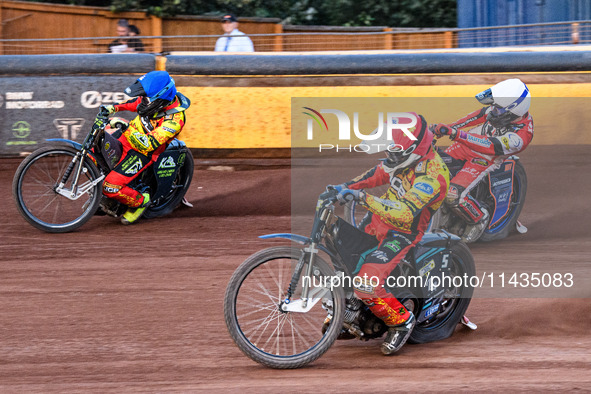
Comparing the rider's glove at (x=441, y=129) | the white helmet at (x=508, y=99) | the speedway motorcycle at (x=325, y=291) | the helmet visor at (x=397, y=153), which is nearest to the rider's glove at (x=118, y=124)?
the rider's glove at (x=441, y=129)

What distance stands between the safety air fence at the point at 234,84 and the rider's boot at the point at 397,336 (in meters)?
5.72

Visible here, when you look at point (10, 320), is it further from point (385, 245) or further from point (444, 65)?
point (444, 65)

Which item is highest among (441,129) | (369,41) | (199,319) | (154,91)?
(369,41)

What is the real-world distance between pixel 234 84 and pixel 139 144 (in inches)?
102

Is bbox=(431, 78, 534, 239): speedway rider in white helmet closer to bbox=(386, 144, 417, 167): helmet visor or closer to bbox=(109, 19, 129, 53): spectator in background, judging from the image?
bbox=(386, 144, 417, 167): helmet visor

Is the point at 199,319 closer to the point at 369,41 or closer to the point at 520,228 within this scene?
the point at 520,228

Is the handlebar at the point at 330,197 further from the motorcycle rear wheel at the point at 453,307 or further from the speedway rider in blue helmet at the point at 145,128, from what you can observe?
the speedway rider in blue helmet at the point at 145,128

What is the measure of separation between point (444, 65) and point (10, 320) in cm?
664

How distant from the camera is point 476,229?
841cm

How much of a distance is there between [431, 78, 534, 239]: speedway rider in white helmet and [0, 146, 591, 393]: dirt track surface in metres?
0.49

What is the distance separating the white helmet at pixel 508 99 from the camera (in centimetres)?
803

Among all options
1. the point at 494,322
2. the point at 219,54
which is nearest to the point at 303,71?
the point at 219,54

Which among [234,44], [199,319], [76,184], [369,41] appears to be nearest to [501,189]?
[199,319]

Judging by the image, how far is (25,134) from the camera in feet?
36.4
